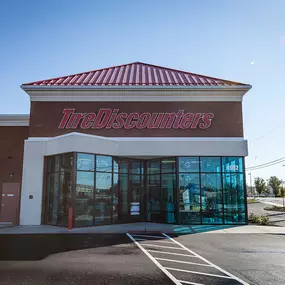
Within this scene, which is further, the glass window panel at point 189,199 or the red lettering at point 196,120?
the red lettering at point 196,120

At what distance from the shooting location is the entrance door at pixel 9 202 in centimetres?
1756

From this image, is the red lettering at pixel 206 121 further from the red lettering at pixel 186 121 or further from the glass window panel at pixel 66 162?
the glass window panel at pixel 66 162

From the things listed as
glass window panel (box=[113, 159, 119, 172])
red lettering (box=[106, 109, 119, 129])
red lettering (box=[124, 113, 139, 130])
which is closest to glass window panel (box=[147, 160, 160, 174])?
glass window panel (box=[113, 159, 119, 172])

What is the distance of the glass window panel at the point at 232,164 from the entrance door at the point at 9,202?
12.9m

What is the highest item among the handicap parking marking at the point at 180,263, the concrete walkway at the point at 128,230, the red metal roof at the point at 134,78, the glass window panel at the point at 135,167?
the red metal roof at the point at 134,78

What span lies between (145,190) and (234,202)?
5502 millimetres

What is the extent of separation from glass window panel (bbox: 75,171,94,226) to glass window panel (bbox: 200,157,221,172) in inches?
264

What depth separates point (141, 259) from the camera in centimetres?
884

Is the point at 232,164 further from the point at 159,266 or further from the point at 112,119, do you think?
the point at 159,266

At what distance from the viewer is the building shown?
16.9 m

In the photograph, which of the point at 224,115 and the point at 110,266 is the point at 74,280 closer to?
the point at 110,266

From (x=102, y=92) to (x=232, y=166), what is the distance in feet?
30.3

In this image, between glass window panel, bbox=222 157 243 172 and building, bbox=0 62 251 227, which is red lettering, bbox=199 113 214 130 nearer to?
building, bbox=0 62 251 227

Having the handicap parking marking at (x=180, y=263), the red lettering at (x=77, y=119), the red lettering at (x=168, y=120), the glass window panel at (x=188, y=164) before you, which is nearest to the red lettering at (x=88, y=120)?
the red lettering at (x=77, y=119)
